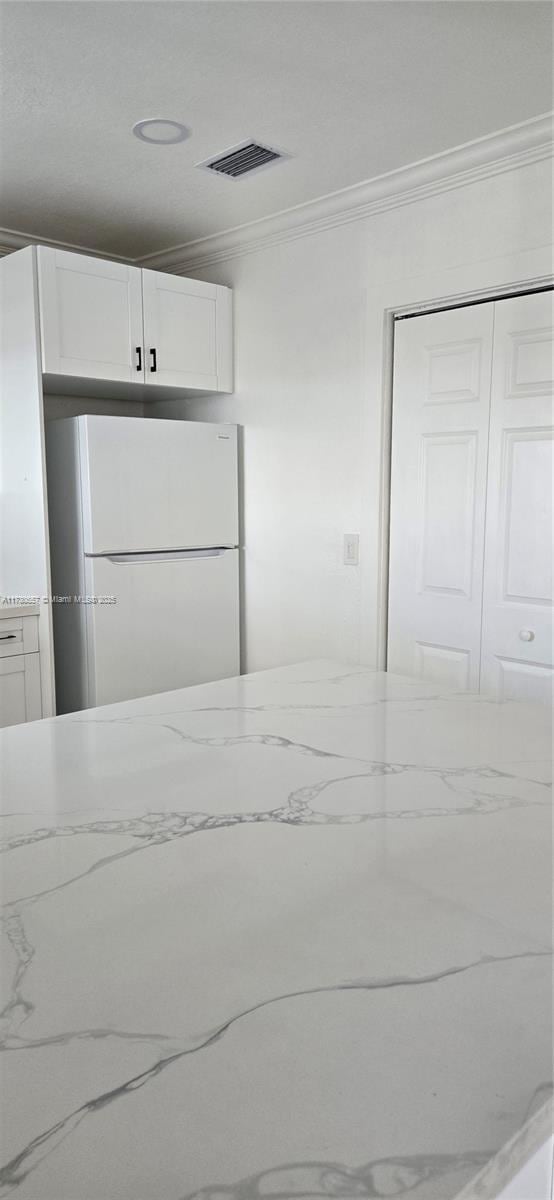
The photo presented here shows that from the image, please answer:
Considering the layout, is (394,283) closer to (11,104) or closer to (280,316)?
(280,316)

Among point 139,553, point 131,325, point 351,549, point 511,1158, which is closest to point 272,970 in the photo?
point 511,1158

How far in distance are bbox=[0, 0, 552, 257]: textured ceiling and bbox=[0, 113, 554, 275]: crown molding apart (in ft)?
0.18

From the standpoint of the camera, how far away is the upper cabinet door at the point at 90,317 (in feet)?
9.65

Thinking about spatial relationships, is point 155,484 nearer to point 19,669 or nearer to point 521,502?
point 19,669

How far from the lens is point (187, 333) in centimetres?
339

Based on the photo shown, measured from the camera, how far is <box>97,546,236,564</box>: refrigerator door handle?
320 cm

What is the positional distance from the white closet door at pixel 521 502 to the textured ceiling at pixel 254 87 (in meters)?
0.60

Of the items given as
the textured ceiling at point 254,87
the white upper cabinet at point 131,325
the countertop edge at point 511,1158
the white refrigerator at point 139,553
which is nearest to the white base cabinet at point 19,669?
the white refrigerator at point 139,553

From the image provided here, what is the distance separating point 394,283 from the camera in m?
2.88

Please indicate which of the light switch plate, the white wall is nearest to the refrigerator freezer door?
the white wall

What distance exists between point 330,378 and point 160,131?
3.47 ft

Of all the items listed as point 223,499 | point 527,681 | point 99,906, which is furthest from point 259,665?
point 99,906

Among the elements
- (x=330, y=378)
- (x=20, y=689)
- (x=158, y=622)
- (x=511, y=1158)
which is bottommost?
(x=20, y=689)

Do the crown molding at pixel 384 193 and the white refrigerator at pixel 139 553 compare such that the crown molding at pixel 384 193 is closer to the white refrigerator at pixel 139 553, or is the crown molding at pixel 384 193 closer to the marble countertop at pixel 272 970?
the white refrigerator at pixel 139 553
